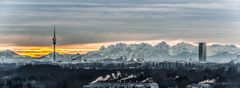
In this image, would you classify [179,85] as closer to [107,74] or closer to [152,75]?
[152,75]

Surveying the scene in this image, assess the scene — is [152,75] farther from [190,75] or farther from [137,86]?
[137,86]

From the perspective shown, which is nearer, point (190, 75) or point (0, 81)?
point (0, 81)

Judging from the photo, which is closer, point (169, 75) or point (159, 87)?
point (159, 87)

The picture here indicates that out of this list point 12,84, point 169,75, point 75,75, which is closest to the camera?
point 12,84

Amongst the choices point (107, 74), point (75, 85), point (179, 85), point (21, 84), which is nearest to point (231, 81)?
point (179, 85)

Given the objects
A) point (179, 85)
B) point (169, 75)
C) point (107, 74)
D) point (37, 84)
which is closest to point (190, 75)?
point (169, 75)

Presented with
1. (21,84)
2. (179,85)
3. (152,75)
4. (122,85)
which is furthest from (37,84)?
(152,75)

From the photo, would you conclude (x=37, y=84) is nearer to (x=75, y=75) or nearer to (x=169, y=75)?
(x=75, y=75)

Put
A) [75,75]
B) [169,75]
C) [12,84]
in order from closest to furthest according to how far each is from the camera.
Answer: [12,84] < [75,75] < [169,75]
